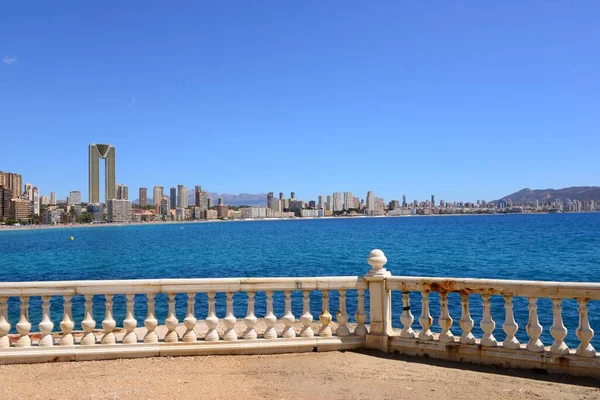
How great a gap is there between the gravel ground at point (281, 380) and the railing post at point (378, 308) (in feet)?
1.02

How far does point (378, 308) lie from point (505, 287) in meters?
1.78

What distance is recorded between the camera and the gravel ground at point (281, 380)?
5797 mm

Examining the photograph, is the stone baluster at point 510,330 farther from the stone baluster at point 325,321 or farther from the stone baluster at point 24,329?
the stone baluster at point 24,329

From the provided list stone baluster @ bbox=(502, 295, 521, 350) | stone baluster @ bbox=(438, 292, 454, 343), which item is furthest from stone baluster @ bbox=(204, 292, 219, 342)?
stone baluster @ bbox=(502, 295, 521, 350)

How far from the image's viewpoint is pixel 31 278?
36.5 metres

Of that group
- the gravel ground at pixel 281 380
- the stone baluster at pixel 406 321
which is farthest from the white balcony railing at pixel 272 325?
the gravel ground at pixel 281 380

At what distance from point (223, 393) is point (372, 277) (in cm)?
278

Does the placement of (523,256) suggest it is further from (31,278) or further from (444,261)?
(31,278)

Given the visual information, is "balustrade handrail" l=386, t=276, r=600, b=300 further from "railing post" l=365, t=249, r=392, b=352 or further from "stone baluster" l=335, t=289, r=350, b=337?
"stone baluster" l=335, t=289, r=350, b=337

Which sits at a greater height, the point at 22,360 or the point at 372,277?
the point at 372,277

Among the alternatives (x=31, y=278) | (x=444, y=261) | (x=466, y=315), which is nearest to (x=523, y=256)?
(x=444, y=261)

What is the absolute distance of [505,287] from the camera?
22.3ft

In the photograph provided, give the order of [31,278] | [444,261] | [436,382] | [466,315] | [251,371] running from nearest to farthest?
[436,382], [251,371], [466,315], [31,278], [444,261]

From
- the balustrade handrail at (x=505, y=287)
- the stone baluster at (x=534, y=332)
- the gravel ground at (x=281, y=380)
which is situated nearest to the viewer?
the gravel ground at (x=281, y=380)
